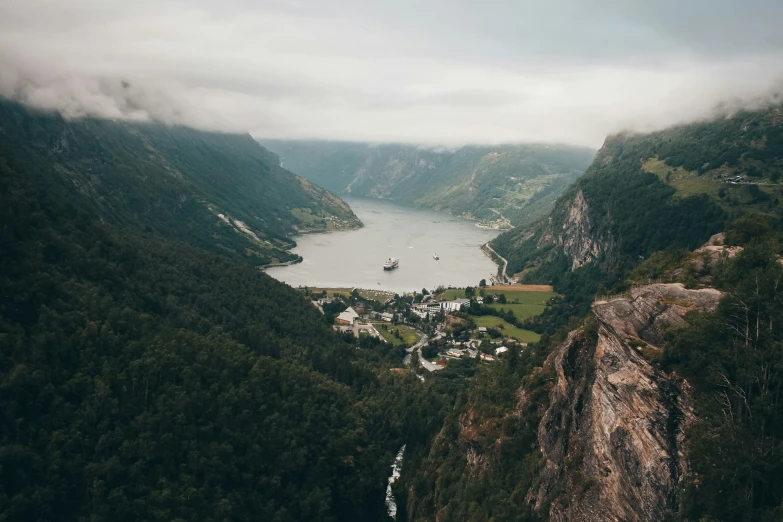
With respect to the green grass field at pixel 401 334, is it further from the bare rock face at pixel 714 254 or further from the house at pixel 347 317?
the bare rock face at pixel 714 254

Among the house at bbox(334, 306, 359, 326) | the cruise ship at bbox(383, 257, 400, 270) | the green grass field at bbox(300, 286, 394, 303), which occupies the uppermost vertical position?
the house at bbox(334, 306, 359, 326)

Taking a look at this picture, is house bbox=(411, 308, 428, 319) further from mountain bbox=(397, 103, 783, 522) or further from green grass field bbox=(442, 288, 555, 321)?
mountain bbox=(397, 103, 783, 522)

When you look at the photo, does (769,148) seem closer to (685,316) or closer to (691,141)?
(691,141)

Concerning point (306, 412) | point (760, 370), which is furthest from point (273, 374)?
point (760, 370)

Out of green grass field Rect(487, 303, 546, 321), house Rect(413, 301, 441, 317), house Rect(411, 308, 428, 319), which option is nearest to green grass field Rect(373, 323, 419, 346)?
house Rect(411, 308, 428, 319)

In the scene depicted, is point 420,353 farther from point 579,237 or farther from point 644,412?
point 579,237

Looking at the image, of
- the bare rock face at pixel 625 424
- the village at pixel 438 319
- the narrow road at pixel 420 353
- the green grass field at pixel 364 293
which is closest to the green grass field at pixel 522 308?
the village at pixel 438 319
